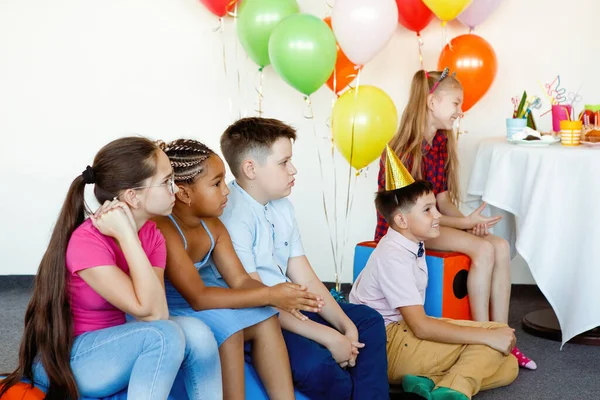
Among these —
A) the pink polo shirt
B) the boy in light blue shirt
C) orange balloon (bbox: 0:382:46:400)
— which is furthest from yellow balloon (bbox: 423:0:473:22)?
orange balloon (bbox: 0:382:46:400)

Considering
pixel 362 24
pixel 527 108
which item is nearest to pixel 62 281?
pixel 362 24

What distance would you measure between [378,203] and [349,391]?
712 mm

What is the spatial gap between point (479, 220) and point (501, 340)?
20.9 inches

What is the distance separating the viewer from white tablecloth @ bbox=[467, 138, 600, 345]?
253cm

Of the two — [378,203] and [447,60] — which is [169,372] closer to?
[378,203]

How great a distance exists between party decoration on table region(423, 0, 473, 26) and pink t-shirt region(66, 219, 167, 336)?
170 centimetres

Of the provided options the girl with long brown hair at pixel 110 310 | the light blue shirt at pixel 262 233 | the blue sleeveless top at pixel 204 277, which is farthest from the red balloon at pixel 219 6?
the girl with long brown hair at pixel 110 310

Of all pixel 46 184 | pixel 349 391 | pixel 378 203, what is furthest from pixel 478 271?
pixel 46 184

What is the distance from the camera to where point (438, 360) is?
7.41 ft

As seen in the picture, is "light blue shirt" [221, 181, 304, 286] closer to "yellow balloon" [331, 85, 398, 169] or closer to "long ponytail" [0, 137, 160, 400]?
"long ponytail" [0, 137, 160, 400]

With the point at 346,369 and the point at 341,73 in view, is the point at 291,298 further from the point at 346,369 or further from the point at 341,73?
the point at 341,73

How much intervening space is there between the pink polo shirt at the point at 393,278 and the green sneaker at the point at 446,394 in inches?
10.3

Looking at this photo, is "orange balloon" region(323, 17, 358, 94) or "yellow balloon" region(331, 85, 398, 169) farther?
"orange balloon" region(323, 17, 358, 94)

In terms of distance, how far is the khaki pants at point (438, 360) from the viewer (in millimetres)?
2227
